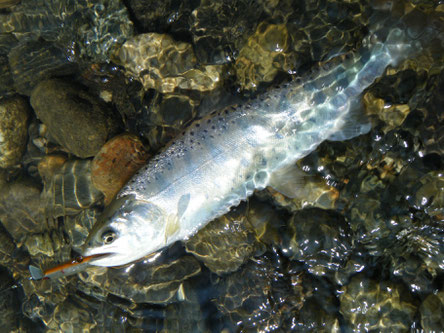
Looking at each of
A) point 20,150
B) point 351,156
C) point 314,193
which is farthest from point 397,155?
point 20,150

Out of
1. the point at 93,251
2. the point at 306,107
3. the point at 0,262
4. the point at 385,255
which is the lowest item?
the point at 385,255

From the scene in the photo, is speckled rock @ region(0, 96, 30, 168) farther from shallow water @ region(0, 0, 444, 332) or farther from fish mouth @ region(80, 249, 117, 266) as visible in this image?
fish mouth @ region(80, 249, 117, 266)

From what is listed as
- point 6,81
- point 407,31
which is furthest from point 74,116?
point 407,31

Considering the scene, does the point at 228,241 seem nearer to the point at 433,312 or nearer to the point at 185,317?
the point at 185,317

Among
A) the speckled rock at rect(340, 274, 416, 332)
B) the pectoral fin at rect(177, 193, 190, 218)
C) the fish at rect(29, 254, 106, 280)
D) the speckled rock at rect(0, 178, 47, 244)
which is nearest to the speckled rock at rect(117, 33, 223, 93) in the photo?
the pectoral fin at rect(177, 193, 190, 218)

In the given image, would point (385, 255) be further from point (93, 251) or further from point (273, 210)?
point (93, 251)

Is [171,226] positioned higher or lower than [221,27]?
lower
